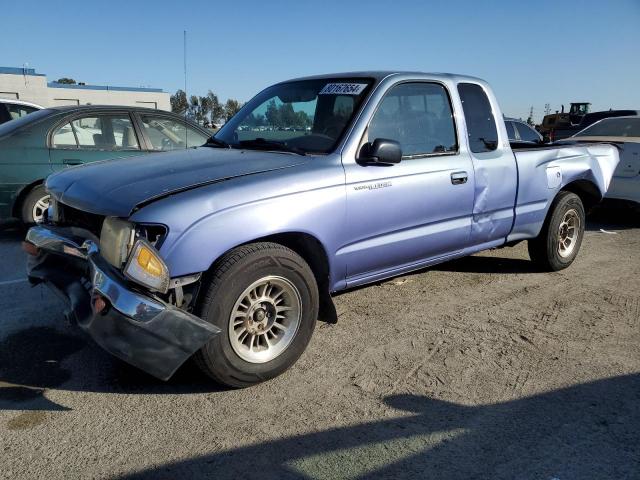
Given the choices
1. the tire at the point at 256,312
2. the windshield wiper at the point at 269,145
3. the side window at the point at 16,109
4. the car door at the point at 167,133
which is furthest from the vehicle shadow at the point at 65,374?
the side window at the point at 16,109

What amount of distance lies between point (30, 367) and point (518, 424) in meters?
2.91

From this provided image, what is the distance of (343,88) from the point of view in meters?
3.99

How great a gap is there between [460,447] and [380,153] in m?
1.85

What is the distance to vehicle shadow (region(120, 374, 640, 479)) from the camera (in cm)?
242

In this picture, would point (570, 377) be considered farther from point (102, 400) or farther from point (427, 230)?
point (102, 400)

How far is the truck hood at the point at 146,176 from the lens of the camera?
2882 millimetres

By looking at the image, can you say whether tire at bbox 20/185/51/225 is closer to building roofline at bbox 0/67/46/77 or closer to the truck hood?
the truck hood

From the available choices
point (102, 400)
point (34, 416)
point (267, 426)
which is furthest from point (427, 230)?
point (34, 416)

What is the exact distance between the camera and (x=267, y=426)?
9.11 feet

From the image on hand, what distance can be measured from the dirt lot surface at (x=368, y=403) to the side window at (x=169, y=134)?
2838 millimetres

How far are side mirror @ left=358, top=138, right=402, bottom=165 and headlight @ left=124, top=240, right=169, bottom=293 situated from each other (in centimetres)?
154

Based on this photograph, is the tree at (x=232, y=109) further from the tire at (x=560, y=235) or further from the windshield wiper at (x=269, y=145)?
the tire at (x=560, y=235)

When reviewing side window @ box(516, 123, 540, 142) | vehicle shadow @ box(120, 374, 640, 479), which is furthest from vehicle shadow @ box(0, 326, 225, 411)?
side window @ box(516, 123, 540, 142)

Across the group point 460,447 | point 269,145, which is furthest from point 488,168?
point 460,447
